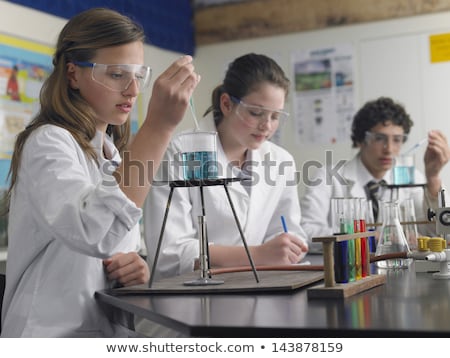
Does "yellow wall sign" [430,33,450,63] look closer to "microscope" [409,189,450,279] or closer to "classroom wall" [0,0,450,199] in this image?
"classroom wall" [0,0,450,199]

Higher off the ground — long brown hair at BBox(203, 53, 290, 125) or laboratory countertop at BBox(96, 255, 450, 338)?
long brown hair at BBox(203, 53, 290, 125)

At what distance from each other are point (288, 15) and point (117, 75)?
130 inches

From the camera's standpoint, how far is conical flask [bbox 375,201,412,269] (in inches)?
72.6

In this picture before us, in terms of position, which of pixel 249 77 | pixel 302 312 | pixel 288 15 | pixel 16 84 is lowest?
pixel 302 312

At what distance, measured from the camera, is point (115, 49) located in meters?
1.62

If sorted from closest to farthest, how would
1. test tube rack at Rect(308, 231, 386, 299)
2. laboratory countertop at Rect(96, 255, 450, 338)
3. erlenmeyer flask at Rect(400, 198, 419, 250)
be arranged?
laboratory countertop at Rect(96, 255, 450, 338), test tube rack at Rect(308, 231, 386, 299), erlenmeyer flask at Rect(400, 198, 419, 250)

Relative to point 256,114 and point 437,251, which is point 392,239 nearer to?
point 437,251

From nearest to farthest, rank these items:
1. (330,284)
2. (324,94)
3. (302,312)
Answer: (302,312) → (330,284) → (324,94)

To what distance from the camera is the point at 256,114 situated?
8.02ft

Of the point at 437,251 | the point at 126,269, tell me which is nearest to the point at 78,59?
the point at 126,269

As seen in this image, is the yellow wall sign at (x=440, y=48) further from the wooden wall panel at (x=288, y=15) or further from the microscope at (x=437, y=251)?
the microscope at (x=437, y=251)

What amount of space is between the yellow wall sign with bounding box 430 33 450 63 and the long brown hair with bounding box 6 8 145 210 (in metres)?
3.10

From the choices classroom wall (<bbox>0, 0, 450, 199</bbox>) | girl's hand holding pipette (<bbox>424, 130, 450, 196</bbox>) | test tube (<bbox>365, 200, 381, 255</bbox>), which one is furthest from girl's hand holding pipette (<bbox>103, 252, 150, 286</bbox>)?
classroom wall (<bbox>0, 0, 450, 199</bbox>)

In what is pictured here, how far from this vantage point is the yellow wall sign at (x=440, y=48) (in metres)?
4.26
